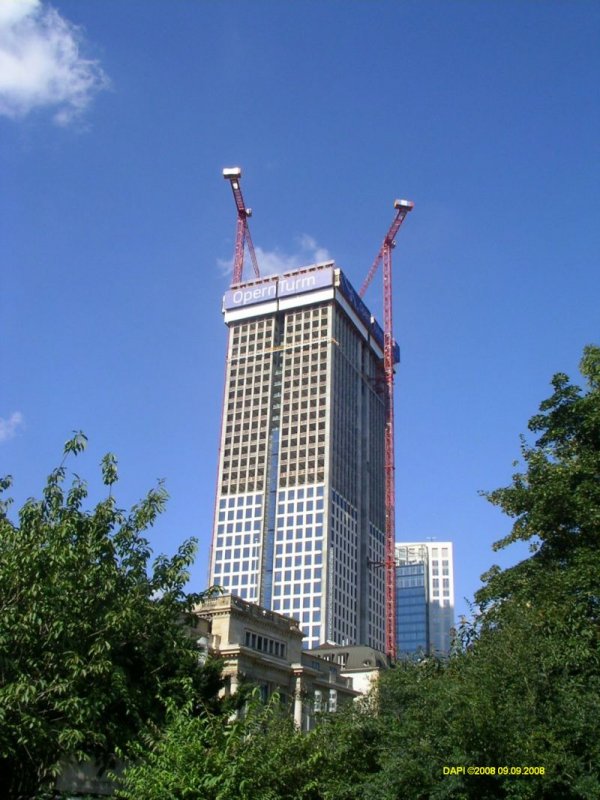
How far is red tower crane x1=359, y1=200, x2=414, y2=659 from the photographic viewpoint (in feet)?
582

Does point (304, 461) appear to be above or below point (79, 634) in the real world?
above

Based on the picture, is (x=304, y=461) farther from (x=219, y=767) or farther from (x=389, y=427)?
(x=219, y=767)

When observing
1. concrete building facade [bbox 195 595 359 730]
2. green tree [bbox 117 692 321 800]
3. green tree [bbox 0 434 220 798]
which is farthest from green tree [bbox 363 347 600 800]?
concrete building facade [bbox 195 595 359 730]

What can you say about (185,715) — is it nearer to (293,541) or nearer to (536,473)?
(536,473)

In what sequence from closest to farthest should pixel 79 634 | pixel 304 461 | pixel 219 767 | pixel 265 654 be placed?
1. pixel 219 767
2. pixel 79 634
3. pixel 265 654
4. pixel 304 461

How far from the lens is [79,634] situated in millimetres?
23688

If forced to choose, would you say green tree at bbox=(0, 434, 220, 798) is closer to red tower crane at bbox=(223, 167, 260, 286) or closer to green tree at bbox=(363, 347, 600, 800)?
green tree at bbox=(363, 347, 600, 800)

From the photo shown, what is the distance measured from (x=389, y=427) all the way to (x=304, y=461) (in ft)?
109

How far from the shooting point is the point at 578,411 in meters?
34.9

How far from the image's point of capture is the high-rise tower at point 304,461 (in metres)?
158

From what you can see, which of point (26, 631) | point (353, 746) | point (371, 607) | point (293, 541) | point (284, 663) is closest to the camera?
point (26, 631)

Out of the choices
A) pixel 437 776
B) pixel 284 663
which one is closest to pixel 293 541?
pixel 284 663

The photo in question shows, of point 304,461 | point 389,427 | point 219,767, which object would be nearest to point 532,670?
point 219,767

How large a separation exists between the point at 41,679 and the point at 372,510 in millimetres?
161783
